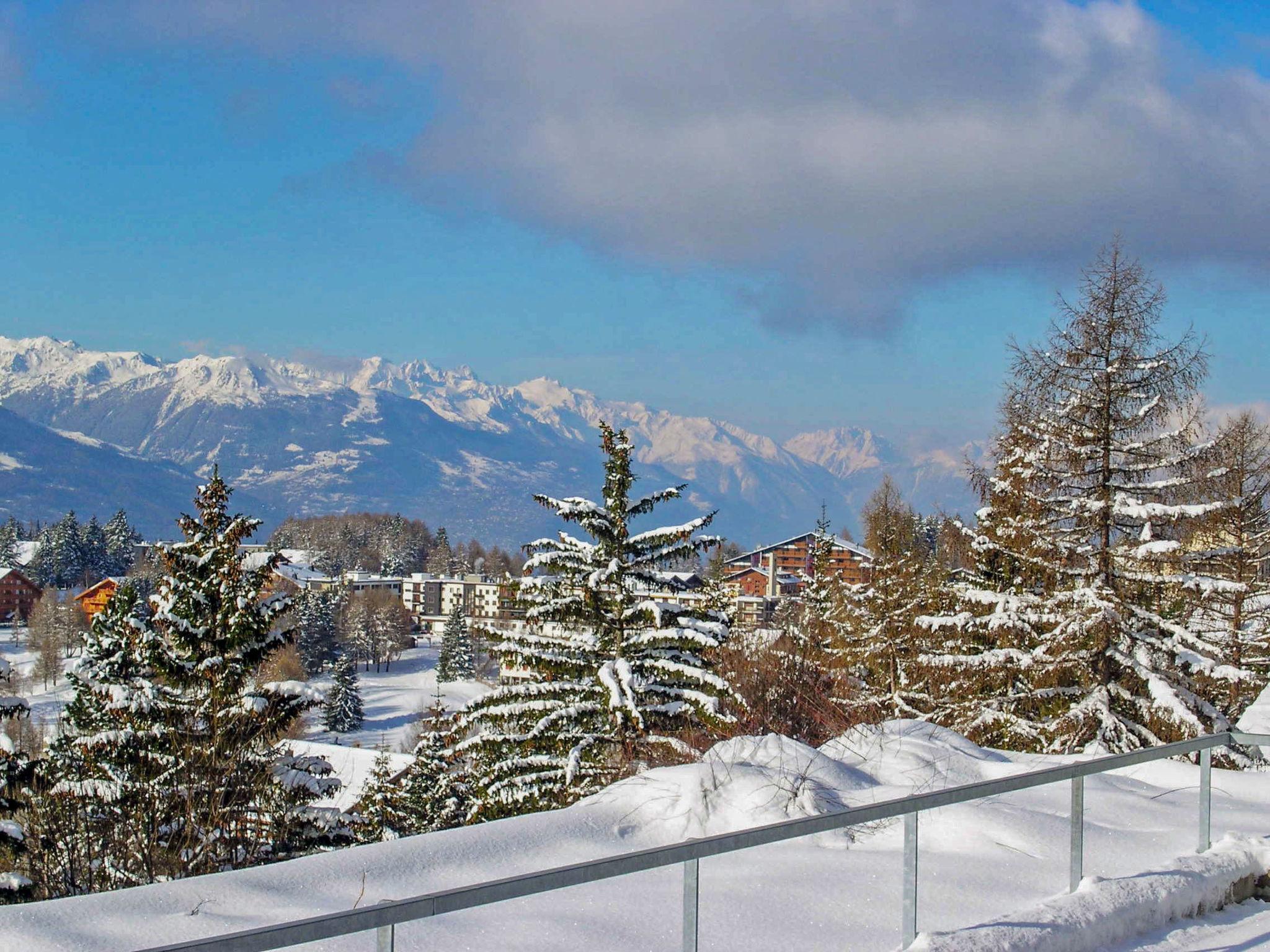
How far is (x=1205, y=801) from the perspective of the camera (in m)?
7.45

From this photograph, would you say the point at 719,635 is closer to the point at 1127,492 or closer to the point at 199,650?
the point at 1127,492

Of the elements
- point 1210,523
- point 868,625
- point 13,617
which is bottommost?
point 13,617

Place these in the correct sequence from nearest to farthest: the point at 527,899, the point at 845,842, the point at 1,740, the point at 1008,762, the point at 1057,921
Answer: the point at 527,899 < the point at 1057,921 < the point at 845,842 < the point at 1008,762 < the point at 1,740

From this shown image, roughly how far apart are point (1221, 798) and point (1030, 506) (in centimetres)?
1472

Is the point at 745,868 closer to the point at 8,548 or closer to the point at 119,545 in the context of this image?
the point at 119,545

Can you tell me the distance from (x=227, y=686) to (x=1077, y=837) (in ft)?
56.0

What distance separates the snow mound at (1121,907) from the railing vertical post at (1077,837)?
4.6 inches

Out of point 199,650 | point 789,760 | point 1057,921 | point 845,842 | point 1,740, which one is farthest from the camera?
point 199,650

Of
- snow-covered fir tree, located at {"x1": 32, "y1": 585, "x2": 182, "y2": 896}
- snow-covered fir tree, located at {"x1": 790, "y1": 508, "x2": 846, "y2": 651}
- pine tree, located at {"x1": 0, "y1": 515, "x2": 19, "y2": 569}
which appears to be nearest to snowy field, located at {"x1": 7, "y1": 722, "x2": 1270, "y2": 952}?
snow-covered fir tree, located at {"x1": 32, "y1": 585, "x2": 182, "y2": 896}

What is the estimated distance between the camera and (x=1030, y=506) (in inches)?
902

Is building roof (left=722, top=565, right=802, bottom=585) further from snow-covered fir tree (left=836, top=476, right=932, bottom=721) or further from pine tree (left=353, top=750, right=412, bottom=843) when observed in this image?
pine tree (left=353, top=750, right=412, bottom=843)

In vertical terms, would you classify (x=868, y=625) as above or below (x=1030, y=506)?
below

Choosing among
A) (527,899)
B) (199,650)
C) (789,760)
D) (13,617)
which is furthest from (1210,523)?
(13,617)

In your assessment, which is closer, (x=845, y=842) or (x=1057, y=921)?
(x=1057, y=921)
